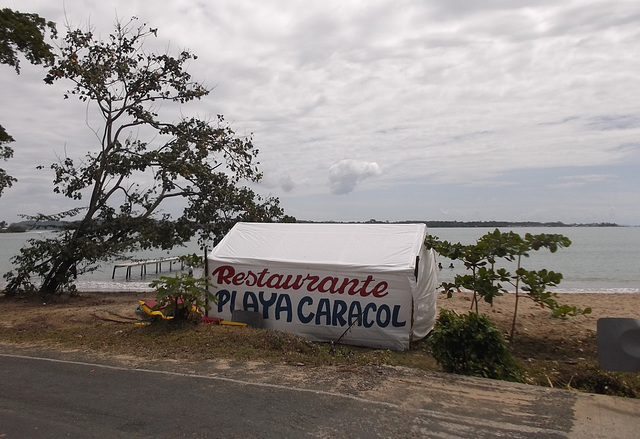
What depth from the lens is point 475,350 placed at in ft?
→ 21.5

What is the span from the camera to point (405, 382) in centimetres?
581

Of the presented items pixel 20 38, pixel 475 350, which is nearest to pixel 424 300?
pixel 475 350

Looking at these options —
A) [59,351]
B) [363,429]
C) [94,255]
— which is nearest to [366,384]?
[363,429]

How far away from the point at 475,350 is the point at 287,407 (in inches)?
111

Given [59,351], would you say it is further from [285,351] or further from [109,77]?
[109,77]

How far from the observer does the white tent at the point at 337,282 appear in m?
9.66

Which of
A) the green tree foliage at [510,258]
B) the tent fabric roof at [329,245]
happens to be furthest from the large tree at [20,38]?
the green tree foliage at [510,258]

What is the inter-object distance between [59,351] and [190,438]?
174 inches

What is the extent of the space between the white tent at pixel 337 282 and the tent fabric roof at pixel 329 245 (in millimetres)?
21

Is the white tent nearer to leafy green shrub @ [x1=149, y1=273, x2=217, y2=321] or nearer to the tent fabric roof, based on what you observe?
the tent fabric roof

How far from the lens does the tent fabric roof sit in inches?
397

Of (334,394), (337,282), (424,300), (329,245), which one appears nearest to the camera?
(334,394)

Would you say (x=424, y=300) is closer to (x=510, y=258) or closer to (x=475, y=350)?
(x=510, y=258)

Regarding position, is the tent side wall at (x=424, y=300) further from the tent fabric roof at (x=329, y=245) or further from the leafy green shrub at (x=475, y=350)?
the leafy green shrub at (x=475, y=350)
